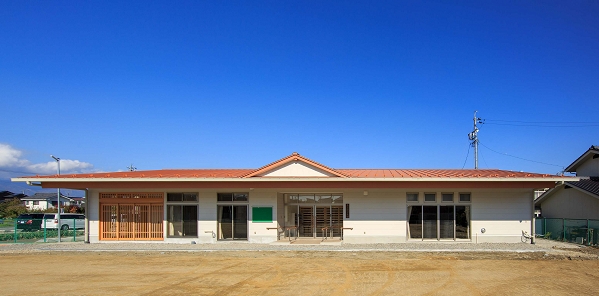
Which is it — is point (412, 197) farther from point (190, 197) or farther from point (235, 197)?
point (190, 197)

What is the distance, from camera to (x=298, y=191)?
2225 cm

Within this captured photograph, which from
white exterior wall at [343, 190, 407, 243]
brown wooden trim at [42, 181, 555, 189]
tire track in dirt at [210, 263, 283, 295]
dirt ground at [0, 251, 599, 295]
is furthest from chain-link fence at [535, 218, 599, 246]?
tire track in dirt at [210, 263, 283, 295]

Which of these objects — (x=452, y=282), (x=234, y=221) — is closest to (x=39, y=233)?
(x=234, y=221)

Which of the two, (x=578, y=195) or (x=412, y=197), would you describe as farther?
(x=578, y=195)

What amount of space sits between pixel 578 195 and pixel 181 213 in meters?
21.3

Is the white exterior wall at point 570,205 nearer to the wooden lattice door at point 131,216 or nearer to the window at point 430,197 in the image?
the window at point 430,197

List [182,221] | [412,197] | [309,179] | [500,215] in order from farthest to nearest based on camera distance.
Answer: [182,221] → [412,197] → [500,215] → [309,179]

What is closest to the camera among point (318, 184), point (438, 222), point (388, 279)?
point (388, 279)

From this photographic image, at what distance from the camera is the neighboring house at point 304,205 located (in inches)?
823

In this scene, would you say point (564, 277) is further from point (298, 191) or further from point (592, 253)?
point (298, 191)

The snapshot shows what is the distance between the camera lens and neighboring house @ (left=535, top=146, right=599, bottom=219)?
24.6 metres

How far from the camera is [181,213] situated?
72.9 feet

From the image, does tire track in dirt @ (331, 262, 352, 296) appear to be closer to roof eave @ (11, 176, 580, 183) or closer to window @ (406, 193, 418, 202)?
roof eave @ (11, 176, 580, 183)

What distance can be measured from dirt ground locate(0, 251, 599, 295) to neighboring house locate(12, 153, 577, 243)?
3.56 metres
